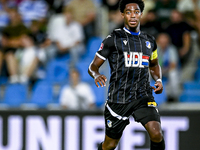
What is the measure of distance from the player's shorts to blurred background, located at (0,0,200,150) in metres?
1.98

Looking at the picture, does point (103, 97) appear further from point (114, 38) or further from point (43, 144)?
point (114, 38)

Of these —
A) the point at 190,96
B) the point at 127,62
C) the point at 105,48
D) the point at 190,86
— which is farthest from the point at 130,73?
the point at 190,86

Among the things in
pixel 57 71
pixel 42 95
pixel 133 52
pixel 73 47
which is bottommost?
pixel 42 95

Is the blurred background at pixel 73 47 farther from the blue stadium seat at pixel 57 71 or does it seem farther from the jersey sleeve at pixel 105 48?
the jersey sleeve at pixel 105 48

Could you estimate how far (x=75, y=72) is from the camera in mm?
Answer: 7105

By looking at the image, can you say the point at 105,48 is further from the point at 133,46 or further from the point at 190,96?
the point at 190,96

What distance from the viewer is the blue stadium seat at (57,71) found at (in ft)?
26.0

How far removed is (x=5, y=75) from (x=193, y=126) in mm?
3862

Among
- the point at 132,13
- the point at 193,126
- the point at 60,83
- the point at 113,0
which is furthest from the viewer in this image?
the point at 113,0

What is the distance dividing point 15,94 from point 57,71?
101 cm

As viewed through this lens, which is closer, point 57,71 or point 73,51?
point 57,71

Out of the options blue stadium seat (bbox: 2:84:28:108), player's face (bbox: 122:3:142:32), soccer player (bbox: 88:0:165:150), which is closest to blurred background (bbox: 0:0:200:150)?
blue stadium seat (bbox: 2:84:28:108)

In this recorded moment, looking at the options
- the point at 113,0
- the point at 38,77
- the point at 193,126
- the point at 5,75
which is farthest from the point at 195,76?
Result: the point at 5,75

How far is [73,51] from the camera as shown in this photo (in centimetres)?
820
